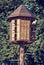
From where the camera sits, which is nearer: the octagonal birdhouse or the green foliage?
the octagonal birdhouse

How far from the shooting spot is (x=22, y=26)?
48.2 ft

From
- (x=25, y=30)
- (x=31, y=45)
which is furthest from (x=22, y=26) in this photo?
(x=31, y=45)

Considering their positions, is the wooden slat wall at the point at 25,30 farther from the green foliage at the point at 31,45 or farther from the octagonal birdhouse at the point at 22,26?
the green foliage at the point at 31,45

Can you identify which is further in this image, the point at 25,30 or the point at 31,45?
the point at 31,45

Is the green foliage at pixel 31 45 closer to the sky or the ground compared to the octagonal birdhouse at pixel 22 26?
closer to the ground

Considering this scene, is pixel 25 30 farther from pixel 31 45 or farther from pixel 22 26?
pixel 31 45

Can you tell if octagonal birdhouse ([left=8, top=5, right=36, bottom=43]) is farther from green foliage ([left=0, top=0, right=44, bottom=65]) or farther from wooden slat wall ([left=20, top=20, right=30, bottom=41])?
green foliage ([left=0, top=0, right=44, bottom=65])

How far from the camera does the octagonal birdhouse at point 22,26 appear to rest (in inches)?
567

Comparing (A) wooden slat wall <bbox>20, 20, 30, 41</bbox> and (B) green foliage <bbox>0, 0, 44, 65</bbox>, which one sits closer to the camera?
(A) wooden slat wall <bbox>20, 20, 30, 41</bbox>

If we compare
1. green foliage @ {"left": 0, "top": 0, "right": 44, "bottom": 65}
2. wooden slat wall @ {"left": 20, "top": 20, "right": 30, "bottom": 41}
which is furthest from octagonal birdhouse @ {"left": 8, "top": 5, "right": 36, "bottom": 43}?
green foliage @ {"left": 0, "top": 0, "right": 44, "bottom": 65}

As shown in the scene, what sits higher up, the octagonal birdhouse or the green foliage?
the octagonal birdhouse

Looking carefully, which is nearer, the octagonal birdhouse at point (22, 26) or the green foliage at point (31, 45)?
the octagonal birdhouse at point (22, 26)

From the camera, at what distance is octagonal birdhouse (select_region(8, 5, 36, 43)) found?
14406mm

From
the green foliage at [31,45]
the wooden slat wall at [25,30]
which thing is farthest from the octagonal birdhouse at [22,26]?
the green foliage at [31,45]
